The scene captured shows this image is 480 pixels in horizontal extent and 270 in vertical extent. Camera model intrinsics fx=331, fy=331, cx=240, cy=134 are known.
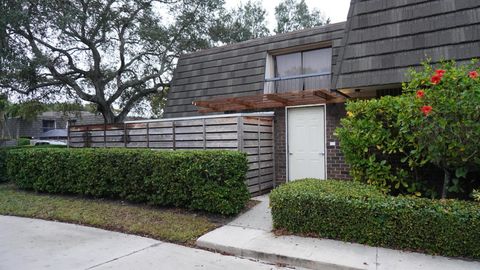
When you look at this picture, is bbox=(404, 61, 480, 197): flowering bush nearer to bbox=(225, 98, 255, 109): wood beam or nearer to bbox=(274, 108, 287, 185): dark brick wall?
bbox=(274, 108, 287, 185): dark brick wall

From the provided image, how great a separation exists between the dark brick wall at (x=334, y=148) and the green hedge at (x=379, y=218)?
2.64 m

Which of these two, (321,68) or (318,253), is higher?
(321,68)

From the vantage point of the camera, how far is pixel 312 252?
487 cm

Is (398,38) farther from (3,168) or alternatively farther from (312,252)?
(3,168)

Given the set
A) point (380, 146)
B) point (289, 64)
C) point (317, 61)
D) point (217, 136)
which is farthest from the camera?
point (289, 64)

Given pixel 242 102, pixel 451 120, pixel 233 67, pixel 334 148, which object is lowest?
pixel 334 148

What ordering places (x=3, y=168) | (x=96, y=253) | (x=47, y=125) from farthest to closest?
1. (x=47, y=125)
2. (x=3, y=168)
3. (x=96, y=253)

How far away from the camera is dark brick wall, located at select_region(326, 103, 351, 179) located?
874 cm

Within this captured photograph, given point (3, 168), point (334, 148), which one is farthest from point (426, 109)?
point (3, 168)

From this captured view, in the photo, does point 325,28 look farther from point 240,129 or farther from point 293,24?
point 293,24

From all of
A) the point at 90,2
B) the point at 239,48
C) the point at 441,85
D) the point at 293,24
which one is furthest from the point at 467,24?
the point at 293,24

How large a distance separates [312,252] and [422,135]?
260 centimetres

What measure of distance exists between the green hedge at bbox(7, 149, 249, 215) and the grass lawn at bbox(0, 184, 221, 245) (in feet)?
0.79

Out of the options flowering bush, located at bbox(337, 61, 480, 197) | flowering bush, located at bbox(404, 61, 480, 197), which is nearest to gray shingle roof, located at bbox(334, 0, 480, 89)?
flowering bush, located at bbox(337, 61, 480, 197)
